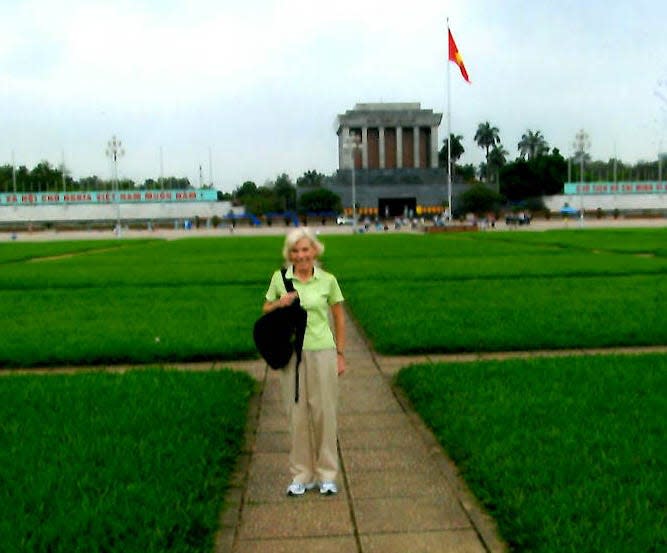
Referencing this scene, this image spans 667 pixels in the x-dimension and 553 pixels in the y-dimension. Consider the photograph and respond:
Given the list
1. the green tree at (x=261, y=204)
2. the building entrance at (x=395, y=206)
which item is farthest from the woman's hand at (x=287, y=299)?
the building entrance at (x=395, y=206)

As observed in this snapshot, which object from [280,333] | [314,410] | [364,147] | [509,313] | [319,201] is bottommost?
[509,313]

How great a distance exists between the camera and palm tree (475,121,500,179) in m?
131

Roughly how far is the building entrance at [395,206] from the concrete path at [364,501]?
10220 centimetres

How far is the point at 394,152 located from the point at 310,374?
117027 mm

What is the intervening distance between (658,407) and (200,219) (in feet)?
306

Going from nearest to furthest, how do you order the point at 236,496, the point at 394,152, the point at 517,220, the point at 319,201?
the point at 236,496
the point at 517,220
the point at 319,201
the point at 394,152

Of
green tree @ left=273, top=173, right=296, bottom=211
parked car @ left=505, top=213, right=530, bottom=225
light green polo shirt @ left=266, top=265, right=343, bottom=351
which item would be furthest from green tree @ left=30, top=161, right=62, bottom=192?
light green polo shirt @ left=266, top=265, right=343, bottom=351

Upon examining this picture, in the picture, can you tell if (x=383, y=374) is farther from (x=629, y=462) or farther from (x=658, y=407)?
(x=629, y=462)

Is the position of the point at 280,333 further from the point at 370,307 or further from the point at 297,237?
the point at 370,307

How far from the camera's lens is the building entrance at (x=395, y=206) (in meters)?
109

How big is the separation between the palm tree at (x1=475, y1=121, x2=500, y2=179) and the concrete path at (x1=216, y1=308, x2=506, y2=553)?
12938 centimetres

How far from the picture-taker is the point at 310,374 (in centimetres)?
473

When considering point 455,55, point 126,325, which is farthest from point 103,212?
point 126,325

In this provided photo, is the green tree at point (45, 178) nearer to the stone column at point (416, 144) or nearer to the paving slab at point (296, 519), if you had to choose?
the stone column at point (416, 144)
